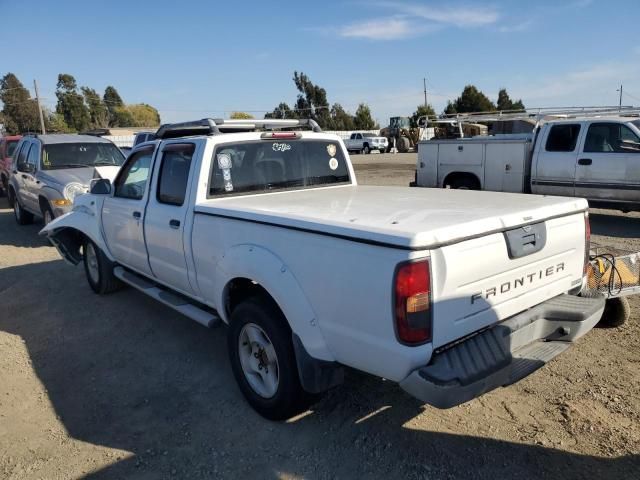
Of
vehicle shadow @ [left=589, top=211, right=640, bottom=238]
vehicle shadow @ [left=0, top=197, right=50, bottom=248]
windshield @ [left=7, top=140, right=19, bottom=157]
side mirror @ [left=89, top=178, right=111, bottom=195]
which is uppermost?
windshield @ [left=7, top=140, right=19, bottom=157]

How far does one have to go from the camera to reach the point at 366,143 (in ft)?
139

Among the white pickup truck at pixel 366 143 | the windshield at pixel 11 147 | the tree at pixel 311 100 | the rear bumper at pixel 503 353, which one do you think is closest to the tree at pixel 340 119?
the tree at pixel 311 100

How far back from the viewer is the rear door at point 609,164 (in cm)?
874

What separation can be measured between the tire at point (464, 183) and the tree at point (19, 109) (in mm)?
71182

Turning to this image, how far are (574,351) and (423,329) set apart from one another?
2373 mm

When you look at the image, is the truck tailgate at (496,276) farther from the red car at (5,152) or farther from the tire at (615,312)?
the red car at (5,152)

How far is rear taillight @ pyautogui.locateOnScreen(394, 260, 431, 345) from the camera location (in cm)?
225

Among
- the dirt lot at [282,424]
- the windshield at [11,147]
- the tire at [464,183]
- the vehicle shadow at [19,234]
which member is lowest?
the dirt lot at [282,424]

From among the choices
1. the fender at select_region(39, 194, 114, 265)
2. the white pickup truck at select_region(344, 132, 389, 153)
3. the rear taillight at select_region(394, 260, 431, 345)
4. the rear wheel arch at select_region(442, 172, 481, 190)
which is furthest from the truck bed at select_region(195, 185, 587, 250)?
the white pickup truck at select_region(344, 132, 389, 153)

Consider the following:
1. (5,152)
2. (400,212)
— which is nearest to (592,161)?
(400,212)

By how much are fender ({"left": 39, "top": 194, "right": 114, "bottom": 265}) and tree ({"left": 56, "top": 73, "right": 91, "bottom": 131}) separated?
78476mm

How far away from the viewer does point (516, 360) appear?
8.75 ft

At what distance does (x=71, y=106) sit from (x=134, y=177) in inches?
3249

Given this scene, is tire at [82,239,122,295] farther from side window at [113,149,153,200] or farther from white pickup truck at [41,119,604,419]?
white pickup truck at [41,119,604,419]
